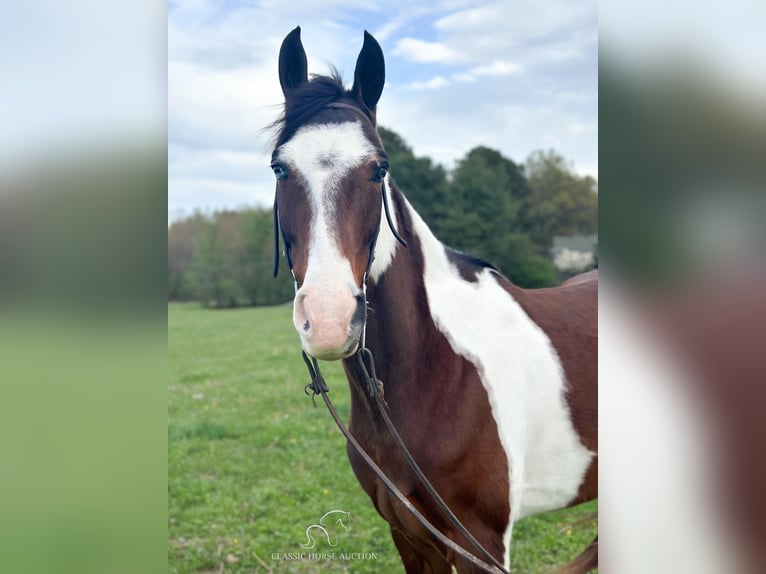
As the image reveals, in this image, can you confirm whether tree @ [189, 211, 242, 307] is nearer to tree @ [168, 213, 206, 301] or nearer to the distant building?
tree @ [168, 213, 206, 301]

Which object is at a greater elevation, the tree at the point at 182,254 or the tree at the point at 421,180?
the tree at the point at 421,180

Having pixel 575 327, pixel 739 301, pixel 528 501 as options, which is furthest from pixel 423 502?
pixel 739 301

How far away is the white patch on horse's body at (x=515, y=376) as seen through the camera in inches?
68.1

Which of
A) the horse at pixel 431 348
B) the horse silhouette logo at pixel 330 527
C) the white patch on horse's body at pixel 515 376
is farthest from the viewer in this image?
the horse silhouette logo at pixel 330 527

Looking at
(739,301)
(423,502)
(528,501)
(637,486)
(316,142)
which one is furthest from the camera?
(528,501)

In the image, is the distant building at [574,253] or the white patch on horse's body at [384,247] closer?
the white patch on horse's body at [384,247]

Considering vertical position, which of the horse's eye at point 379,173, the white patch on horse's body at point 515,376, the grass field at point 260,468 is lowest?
the grass field at point 260,468

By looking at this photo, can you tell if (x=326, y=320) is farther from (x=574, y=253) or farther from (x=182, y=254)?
(x=182, y=254)

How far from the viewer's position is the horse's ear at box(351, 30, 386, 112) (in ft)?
5.21

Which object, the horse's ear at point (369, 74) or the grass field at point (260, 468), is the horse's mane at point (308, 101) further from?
the grass field at point (260, 468)

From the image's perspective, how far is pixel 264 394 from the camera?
381cm

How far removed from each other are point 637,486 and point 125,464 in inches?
43.2

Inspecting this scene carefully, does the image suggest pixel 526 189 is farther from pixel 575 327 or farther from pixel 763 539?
pixel 763 539

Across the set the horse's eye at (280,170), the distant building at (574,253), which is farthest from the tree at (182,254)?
the distant building at (574,253)
